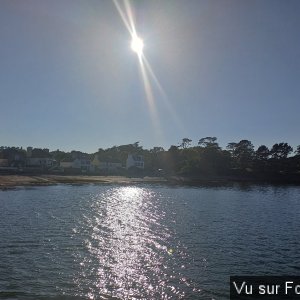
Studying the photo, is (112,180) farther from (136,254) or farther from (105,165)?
(136,254)

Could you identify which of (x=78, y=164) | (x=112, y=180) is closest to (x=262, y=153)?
(x=112, y=180)

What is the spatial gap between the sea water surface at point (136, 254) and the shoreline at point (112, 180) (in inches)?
2128

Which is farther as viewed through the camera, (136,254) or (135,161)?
(135,161)

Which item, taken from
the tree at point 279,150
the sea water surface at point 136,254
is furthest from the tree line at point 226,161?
the sea water surface at point 136,254

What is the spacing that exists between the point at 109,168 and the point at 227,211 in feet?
442

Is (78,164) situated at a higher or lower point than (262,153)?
lower

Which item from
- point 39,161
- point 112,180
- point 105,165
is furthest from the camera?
point 105,165

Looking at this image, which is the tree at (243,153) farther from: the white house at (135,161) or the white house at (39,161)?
the white house at (39,161)

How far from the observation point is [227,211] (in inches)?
2111

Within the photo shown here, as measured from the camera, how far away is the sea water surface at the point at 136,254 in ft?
61.7

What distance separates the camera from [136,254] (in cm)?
2602

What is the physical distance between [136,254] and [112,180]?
4064 inches

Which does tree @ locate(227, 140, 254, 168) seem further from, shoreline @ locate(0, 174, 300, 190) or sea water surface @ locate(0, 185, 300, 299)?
sea water surface @ locate(0, 185, 300, 299)

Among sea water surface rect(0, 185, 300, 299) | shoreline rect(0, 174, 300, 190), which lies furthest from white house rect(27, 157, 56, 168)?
sea water surface rect(0, 185, 300, 299)
